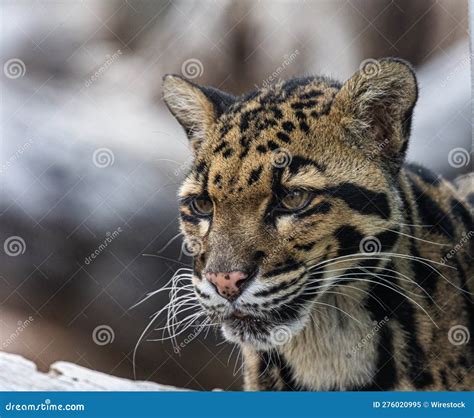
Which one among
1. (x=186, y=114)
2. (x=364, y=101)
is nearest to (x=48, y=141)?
(x=186, y=114)

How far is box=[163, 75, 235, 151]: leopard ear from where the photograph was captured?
542 cm

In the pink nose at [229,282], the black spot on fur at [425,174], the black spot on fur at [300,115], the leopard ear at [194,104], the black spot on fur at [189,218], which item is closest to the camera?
the pink nose at [229,282]

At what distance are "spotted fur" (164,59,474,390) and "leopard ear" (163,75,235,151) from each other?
24mm

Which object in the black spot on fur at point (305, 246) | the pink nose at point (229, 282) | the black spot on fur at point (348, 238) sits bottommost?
the pink nose at point (229, 282)

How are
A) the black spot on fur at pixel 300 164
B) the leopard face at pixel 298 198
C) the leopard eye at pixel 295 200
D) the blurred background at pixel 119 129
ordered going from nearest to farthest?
the leopard face at pixel 298 198 → the leopard eye at pixel 295 200 → the black spot on fur at pixel 300 164 → the blurred background at pixel 119 129

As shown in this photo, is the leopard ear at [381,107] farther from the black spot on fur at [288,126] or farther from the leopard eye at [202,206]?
the leopard eye at [202,206]

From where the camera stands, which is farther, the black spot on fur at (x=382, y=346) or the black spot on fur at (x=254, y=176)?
the black spot on fur at (x=382, y=346)

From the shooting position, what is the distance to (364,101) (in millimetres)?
4895

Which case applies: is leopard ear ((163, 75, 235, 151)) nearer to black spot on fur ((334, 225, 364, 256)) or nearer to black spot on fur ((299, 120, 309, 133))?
black spot on fur ((299, 120, 309, 133))

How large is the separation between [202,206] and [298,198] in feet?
2.43

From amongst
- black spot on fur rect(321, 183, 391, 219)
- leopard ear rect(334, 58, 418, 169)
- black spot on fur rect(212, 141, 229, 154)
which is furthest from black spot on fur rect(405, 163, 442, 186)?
black spot on fur rect(212, 141, 229, 154)

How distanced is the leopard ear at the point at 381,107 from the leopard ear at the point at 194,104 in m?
1.01

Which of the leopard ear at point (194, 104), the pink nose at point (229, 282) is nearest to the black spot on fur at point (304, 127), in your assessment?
the leopard ear at point (194, 104)

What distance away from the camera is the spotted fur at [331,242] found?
15.4 feet
